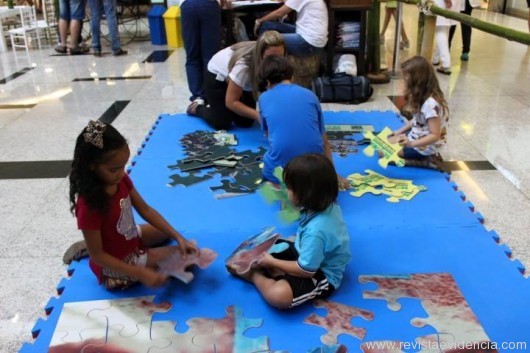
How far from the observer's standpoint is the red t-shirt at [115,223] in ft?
6.00

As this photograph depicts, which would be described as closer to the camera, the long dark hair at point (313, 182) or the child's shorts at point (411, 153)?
the long dark hair at point (313, 182)

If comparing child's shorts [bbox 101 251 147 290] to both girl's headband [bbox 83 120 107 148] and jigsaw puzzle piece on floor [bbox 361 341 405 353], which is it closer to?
girl's headband [bbox 83 120 107 148]

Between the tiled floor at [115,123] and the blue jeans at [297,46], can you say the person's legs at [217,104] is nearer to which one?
the tiled floor at [115,123]

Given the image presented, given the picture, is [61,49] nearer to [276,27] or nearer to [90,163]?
[276,27]

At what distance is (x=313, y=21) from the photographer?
14.9 ft

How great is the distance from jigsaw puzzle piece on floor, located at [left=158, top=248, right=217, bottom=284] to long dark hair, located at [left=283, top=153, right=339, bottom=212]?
54 cm

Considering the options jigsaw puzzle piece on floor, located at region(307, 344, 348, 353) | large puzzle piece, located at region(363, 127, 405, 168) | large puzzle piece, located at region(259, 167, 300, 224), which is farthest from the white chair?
jigsaw puzzle piece on floor, located at region(307, 344, 348, 353)

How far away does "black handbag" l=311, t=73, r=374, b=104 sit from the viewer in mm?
4555

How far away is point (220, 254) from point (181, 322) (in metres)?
0.46

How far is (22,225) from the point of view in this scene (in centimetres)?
267

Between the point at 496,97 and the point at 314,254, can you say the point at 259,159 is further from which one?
the point at 496,97

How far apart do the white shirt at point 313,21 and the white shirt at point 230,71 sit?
112 cm

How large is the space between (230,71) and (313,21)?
4.50 ft

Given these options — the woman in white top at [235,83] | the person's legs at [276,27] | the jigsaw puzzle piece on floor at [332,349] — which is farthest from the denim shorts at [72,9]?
the jigsaw puzzle piece on floor at [332,349]
